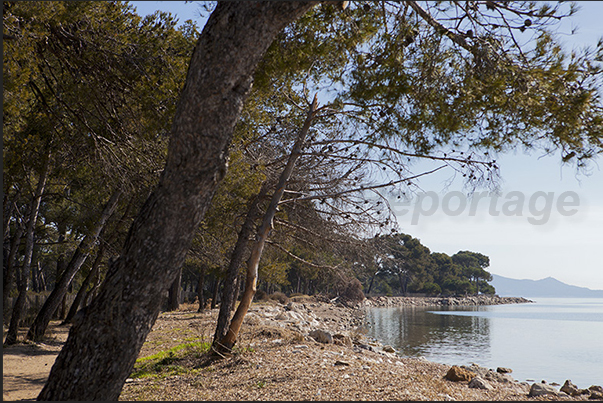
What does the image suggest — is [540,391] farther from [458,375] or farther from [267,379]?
[267,379]

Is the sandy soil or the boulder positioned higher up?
the sandy soil

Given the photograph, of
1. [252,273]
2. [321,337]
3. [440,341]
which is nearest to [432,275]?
[440,341]

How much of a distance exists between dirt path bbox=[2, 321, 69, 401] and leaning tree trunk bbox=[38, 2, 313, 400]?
8.43 ft

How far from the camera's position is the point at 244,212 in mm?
10469

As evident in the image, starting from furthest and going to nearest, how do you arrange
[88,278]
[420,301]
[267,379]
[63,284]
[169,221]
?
[420,301] → [88,278] → [63,284] → [267,379] → [169,221]

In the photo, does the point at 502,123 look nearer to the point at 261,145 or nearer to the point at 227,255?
the point at 261,145

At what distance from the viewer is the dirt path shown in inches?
235

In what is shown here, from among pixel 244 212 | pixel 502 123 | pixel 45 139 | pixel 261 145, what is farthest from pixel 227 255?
pixel 502 123

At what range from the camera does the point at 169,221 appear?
379 centimetres

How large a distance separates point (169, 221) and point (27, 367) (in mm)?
5891

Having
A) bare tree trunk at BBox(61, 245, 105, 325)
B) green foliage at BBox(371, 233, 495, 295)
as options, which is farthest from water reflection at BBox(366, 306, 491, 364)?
green foliage at BBox(371, 233, 495, 295)

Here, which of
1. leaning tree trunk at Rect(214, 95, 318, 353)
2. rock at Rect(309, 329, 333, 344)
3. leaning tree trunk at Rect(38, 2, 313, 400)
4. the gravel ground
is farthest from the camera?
rock at Rect(309, 329, 333, 344)

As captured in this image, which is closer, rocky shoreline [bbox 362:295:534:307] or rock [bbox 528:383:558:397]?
rock [bbox 528:383:558:397]

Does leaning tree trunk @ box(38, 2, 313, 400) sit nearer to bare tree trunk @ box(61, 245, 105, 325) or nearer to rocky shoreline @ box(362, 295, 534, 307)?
bare tree trunk @ box(61, 245, 105, 325)
